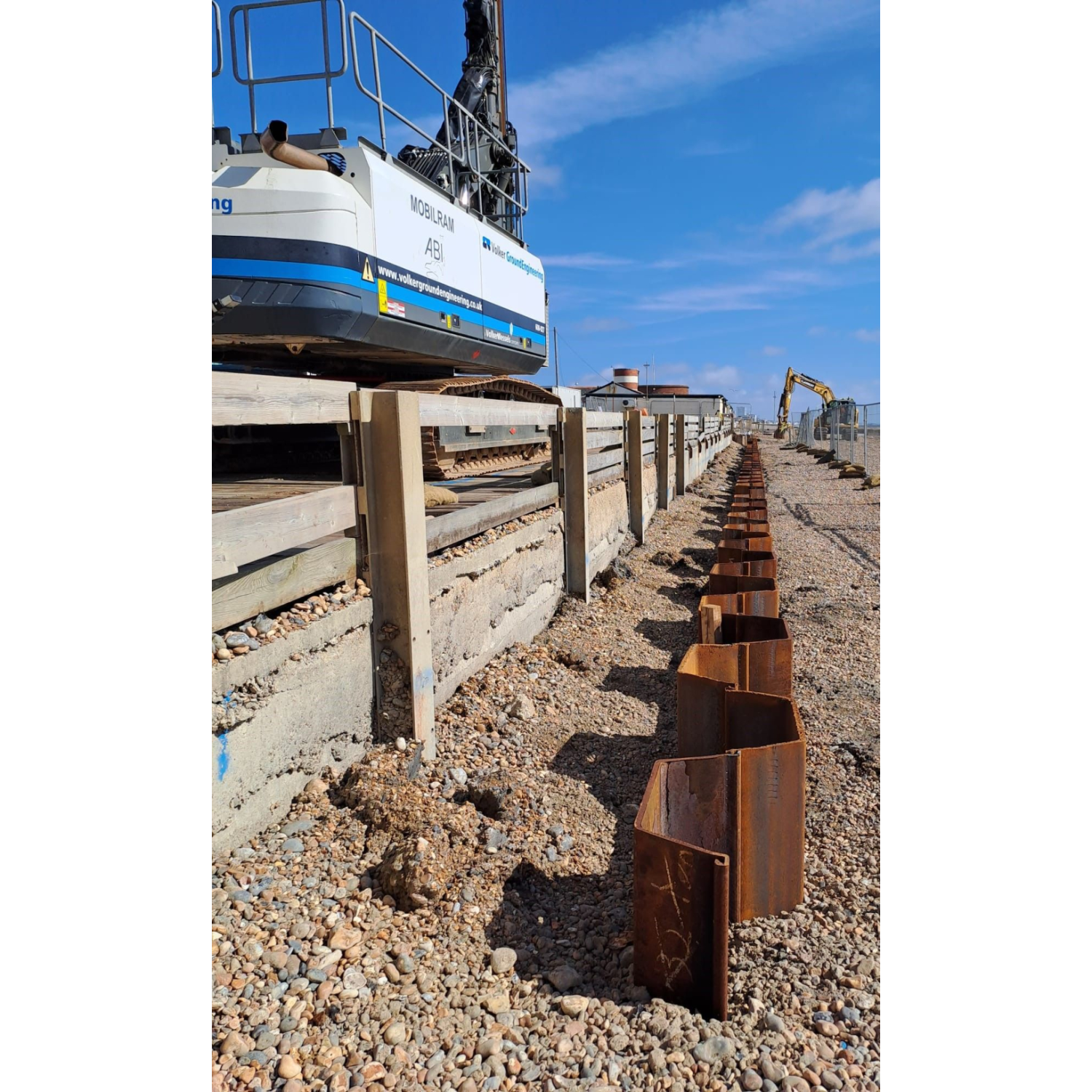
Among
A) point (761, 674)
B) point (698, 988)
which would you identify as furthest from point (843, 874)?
point (761, 674)

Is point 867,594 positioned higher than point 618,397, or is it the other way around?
point 618,397

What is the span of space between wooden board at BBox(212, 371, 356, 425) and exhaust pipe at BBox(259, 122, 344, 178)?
3.86 metres

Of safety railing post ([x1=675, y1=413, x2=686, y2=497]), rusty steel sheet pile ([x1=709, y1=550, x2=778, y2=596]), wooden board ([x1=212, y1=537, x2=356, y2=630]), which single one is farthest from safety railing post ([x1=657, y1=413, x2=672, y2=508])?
wooden board ([x1=212, y1=537, x2=356, y2=630])

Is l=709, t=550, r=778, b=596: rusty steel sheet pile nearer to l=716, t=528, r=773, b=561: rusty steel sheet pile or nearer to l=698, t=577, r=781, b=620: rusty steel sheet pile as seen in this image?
l=716, t=528, r=773, b=561: rusty steel sheet pile

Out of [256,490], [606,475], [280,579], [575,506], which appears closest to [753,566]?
[575,506]

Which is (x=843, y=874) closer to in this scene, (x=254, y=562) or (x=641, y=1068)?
(x=641, y=1068)

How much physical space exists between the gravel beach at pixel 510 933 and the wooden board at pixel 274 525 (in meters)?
1.03

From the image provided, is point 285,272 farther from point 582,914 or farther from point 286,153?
point 582,914

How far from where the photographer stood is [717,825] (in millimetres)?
3289

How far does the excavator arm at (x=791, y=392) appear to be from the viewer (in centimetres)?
5508

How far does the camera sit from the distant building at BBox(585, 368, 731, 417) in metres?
51.7

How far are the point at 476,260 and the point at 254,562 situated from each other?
7.11 m

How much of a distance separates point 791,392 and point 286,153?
6034cm

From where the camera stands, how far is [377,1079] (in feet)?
7.38
